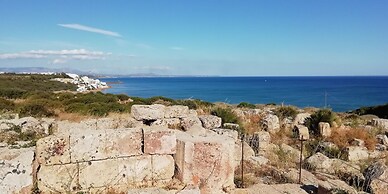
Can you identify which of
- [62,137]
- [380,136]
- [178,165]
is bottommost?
[380,136]

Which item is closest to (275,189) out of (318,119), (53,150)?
(53,150)

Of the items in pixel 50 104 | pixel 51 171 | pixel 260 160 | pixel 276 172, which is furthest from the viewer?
pixel 50 104

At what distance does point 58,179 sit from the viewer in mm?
5109

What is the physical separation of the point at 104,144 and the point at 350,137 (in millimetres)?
9961

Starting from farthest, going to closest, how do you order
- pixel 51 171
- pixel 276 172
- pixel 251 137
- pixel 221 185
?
pixel 251 137 < pixel 276 172 < pixel 221 185 < pixel 51 171

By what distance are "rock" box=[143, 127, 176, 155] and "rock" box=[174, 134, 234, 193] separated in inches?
11.2

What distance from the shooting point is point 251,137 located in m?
10.9

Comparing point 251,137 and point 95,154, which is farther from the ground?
point 95,154

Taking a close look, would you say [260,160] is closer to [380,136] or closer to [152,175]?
[152,175]

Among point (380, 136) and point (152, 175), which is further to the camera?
point (380, 136)

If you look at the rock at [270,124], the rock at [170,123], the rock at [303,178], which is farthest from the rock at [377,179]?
the rock at [270,124]

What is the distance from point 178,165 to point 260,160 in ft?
11.4

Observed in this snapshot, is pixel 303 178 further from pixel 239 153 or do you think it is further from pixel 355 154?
pixel 355 154

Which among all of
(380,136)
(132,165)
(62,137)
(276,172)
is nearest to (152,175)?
(132,165)
